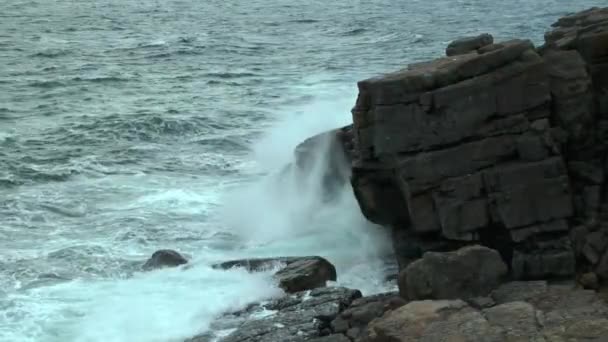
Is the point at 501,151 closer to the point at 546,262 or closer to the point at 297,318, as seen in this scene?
the point at 546,262

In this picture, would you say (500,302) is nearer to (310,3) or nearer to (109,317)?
(109,317)

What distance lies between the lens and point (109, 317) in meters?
18.7

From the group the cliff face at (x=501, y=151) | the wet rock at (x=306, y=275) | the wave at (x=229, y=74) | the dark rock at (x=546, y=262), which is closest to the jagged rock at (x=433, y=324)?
the dark rock at (x=546, y=262)

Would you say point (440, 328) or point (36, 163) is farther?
point (36, 163)

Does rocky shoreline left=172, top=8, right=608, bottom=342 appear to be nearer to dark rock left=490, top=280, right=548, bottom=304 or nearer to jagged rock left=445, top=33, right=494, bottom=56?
dark rock left=490, top=280, right=548, bottom=304

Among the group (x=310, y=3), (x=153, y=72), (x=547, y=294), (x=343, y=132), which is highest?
(x=310, y=3)

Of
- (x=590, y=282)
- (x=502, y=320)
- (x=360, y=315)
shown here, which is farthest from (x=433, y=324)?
(x=590, y=282)

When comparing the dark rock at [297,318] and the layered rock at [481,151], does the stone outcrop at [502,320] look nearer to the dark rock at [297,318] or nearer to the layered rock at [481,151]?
the dark rock at [297,318]

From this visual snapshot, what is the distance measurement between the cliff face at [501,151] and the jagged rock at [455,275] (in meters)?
1.34

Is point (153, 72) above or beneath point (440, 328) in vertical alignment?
above

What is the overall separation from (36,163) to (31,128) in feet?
19.8

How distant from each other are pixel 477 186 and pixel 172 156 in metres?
17.0

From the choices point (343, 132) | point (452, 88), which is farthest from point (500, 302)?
point (343, 132)

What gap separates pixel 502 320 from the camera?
14.0 m
